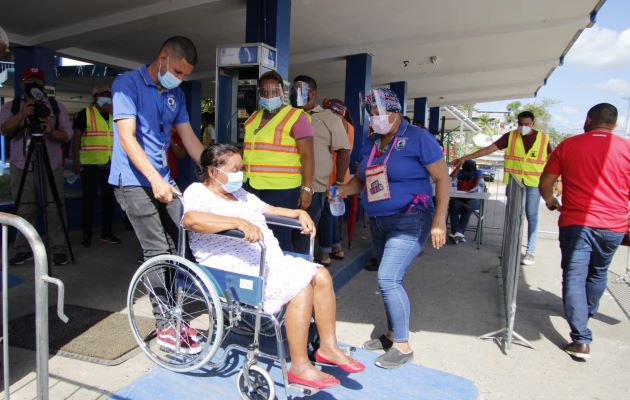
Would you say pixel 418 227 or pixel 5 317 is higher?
pixel 418 227

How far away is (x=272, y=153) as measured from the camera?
3.38m

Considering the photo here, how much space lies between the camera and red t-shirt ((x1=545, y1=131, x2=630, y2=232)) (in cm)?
321

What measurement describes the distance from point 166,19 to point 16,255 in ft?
10.8

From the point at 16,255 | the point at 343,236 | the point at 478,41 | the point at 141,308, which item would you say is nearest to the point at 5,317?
the point at 141,308

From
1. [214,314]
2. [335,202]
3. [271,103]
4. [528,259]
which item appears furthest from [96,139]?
[528,259]

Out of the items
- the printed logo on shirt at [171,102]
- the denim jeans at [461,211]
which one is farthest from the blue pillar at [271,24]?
the denim jeans at [461,211]

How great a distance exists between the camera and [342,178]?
4.59m

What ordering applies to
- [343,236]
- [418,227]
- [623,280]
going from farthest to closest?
[343,236] < [623,280] < [418,227]

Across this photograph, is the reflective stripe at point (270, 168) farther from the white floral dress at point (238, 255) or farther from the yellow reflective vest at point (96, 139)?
the yellow reflective vest at point (96, 139)

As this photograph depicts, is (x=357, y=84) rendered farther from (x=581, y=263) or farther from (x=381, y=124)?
(x=581, y=263)

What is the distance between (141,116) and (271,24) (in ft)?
7.58

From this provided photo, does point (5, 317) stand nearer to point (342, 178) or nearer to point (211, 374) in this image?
point (211, 374)

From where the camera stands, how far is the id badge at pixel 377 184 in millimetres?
2973

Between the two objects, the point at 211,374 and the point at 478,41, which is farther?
the point at 478,41
